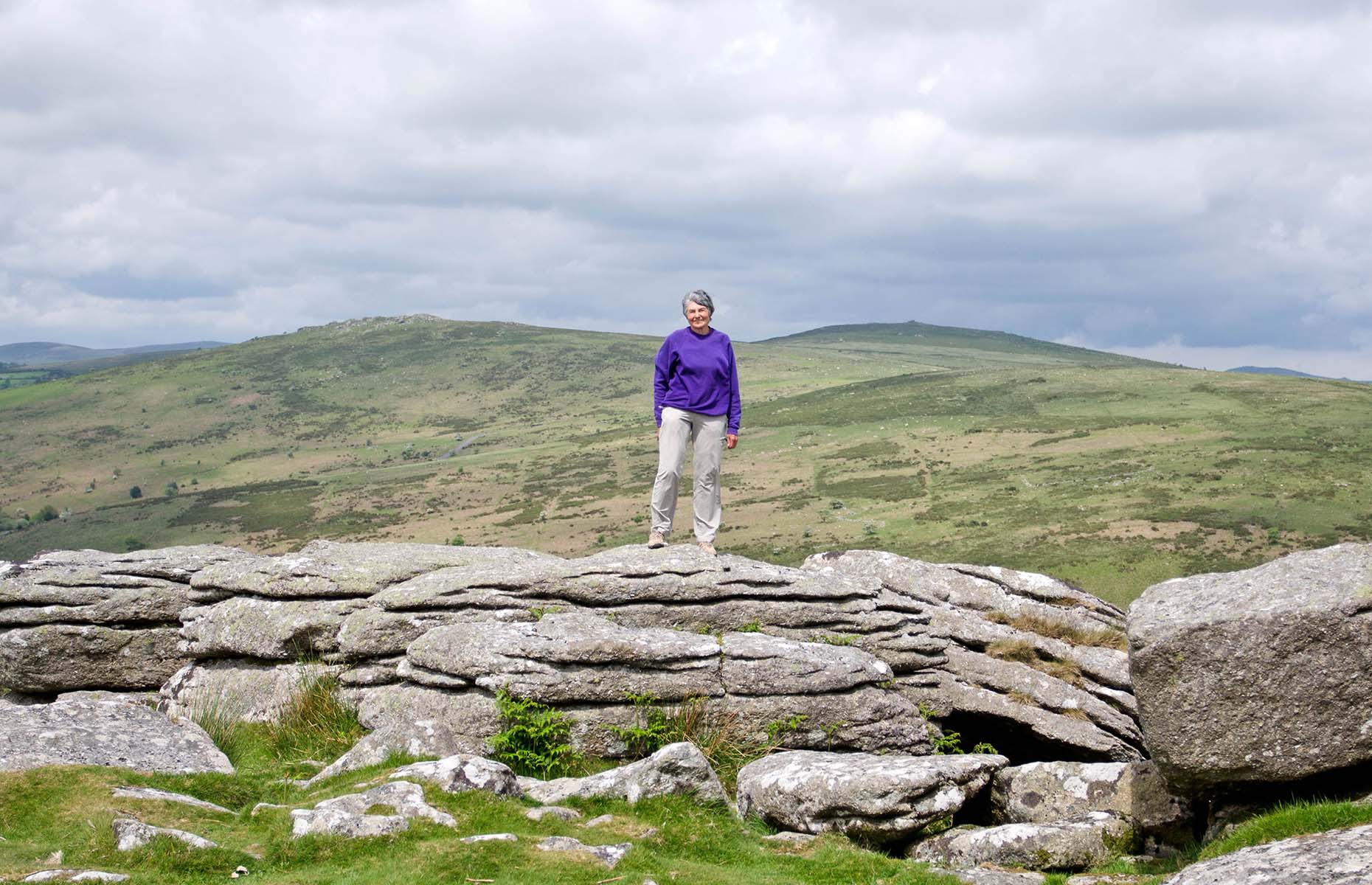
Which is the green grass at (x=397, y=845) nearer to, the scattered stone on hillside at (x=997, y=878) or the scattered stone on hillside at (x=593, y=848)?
the scattered stone on hillside at (x=593, y=848)

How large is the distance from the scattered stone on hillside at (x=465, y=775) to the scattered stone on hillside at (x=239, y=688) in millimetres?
5901

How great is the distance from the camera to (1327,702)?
1259cm

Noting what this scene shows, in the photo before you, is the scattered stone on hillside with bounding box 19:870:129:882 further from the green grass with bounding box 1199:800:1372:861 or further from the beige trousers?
the green grass with bounding box 1199:800:1372:861

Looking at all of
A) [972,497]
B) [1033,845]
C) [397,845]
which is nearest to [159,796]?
[397,845]

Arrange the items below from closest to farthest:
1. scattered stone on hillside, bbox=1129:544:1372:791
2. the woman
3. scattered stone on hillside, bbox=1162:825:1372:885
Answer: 1. scattered stone on hillside, bbox=1162:825:1372:885
2. scattered stone on hillside, bbox=1129:544:1372:791
3. the woman

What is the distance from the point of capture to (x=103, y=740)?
16.0 metres

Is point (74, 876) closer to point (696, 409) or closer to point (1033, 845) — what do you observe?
point (1033, 845)

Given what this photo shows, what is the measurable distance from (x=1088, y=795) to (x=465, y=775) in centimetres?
935

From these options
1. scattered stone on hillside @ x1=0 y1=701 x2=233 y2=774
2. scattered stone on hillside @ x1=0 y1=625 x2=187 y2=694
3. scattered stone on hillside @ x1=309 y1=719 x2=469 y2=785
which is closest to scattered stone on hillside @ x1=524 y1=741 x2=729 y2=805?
scattered stone on hillside @ x1=309 y1=719 x2=469 y2=785

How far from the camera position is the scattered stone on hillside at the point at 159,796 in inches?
526

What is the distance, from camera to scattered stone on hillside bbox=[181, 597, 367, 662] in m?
19.9

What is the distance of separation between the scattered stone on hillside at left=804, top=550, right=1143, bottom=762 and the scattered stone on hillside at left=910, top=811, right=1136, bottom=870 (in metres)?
4.47

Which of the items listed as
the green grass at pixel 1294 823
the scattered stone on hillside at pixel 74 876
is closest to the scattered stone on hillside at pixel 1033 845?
the green grass at pixel 1294 823

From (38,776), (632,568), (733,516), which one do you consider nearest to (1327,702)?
(632,568)
